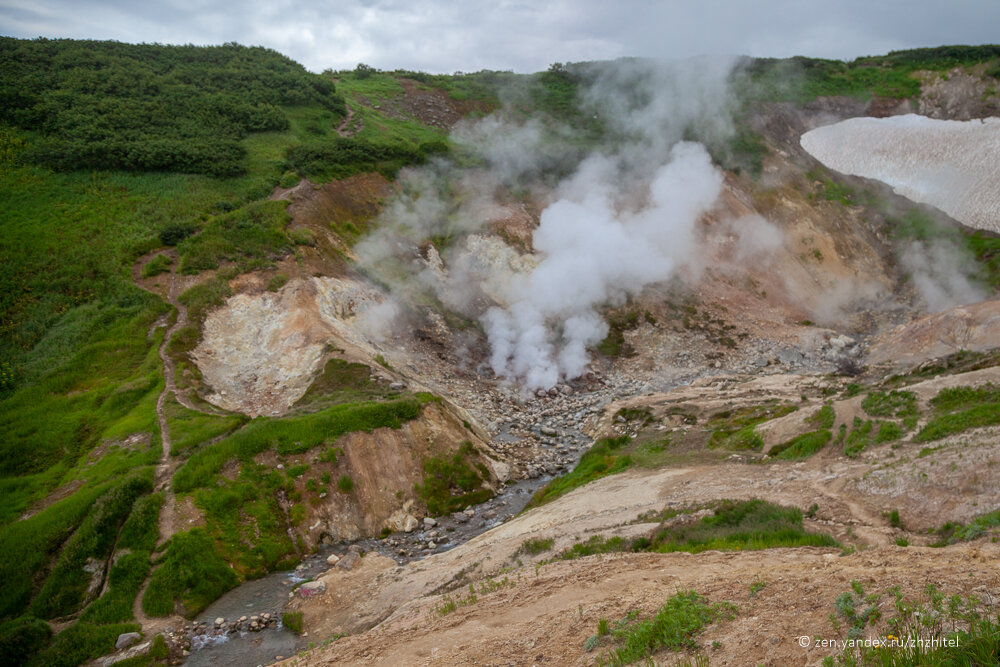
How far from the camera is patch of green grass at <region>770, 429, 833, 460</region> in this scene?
1778cm

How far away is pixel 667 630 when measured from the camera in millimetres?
6805

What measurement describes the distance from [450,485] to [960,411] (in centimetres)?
1774

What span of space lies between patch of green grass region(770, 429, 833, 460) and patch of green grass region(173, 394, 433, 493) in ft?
47.1

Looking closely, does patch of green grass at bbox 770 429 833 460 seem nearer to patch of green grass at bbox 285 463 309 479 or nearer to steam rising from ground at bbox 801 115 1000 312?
patch of green grass at bbox 285 463 309 479

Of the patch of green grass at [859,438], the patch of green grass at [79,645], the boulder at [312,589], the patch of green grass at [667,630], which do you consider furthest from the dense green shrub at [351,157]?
the patch of green grass at [667,630]

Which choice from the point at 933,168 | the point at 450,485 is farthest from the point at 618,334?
the point at 933,168

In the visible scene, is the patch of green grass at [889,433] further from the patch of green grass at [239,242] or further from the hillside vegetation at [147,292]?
the patch of green grass at [239,242]

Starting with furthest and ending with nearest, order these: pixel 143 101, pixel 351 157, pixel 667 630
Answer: pixel 143 101, pixel 351 157, pixel 667 630

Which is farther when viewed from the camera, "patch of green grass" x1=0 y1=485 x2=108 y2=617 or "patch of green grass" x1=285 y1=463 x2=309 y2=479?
"patch of green grass" x1=285 y1=463 x2=309 y2=479

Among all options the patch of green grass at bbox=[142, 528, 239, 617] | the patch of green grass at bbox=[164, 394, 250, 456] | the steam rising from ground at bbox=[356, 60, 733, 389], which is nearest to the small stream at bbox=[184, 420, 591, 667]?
the patch of green grass at bbox=[142, 528, 239, 617]

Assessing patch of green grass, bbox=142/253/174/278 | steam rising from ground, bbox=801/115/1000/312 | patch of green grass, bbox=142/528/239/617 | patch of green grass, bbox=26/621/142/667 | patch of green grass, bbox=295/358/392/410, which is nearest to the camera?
patch of green grass, bbox=26/621/142/667

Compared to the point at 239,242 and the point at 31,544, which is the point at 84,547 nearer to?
the point at 31,544

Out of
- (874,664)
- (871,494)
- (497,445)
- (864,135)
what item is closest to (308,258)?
(497,445)

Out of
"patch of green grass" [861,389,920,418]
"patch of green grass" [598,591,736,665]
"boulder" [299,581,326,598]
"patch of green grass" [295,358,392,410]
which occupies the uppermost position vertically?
"patch of green grass" [295,358,392,410]
